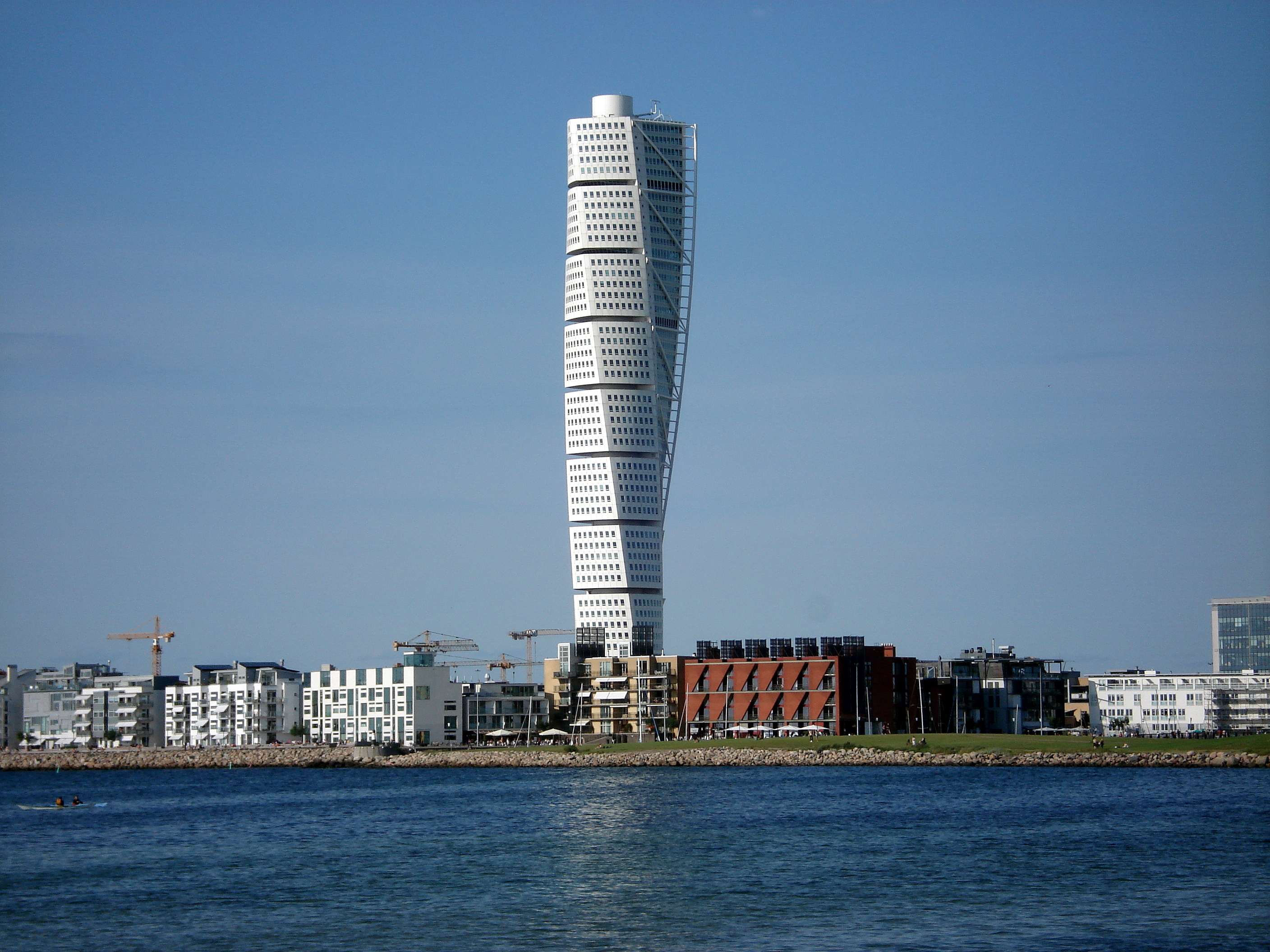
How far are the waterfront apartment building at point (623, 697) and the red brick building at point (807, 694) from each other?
578cm

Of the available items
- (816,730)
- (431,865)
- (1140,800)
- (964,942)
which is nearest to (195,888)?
(431,865)

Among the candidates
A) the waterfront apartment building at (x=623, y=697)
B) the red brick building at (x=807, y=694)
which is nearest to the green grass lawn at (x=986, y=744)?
the red brick building at (x=807, y=694)

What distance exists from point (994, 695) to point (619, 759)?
51569mm

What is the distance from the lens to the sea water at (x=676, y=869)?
53375 mm

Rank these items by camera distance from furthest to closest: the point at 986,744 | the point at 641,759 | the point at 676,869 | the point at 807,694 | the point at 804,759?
the point at 807,694, the point at 641,759, the point at 804,759, the point at 986,744, the point at 676,869

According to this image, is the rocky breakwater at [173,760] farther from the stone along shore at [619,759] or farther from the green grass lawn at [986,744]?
the green grass lawn at [986,744]

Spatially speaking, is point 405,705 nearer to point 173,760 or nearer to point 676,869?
point 173,760

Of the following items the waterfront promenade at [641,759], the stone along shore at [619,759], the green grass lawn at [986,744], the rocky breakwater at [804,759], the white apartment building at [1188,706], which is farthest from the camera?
the white apartment building at [1188,706]

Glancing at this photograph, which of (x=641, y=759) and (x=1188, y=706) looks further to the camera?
(x=1188, y=706)

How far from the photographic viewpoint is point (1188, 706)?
7421 inches

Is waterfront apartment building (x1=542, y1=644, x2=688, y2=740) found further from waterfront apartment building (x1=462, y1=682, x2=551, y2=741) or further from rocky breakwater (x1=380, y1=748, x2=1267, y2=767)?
rocky breakwater (x1=380, y1=748, x2=1267, y2=767)

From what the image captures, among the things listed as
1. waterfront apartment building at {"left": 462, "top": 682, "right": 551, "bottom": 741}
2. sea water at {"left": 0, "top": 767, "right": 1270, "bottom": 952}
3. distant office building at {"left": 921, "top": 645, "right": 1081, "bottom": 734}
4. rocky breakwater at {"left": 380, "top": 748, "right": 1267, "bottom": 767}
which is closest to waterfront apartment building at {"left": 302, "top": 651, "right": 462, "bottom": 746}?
waterfront apartment building at {"left": 462, "top": 682, "right": 551, "bottom": 741}

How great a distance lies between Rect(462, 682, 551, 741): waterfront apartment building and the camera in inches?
7653

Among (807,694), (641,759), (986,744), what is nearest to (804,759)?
(641,759)
